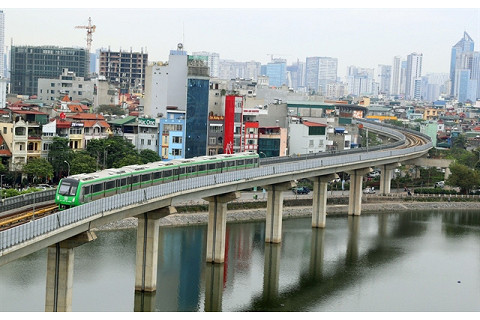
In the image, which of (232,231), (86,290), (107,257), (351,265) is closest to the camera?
(86,290)

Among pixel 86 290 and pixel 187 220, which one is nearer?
pixel 86 290

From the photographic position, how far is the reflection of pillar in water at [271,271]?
30.2m

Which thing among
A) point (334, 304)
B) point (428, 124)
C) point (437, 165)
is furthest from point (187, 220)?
point (428, 124)

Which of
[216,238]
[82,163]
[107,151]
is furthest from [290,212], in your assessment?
[216,238]

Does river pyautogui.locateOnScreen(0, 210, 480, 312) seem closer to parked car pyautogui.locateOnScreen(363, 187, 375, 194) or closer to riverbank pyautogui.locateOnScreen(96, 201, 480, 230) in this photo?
riverbank pyautogui.locateOnScreen(96, 201, 480, 230)

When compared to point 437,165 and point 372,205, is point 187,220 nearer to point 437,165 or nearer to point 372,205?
point 372,205

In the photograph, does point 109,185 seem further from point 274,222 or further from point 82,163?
point 82,163

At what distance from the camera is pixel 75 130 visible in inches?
1884

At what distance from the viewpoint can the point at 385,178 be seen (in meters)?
53.2

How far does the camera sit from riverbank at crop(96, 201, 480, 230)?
3964 centimetres

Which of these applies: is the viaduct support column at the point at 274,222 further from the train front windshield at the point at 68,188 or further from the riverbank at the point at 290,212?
the train front windshield at the point at 68,188

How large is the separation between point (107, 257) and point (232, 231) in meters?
8.90

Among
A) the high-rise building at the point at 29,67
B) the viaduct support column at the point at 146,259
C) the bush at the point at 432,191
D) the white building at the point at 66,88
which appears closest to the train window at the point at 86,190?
the viaduct support column at the point at 146,259

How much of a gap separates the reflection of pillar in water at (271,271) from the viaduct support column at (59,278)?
7.94 m
